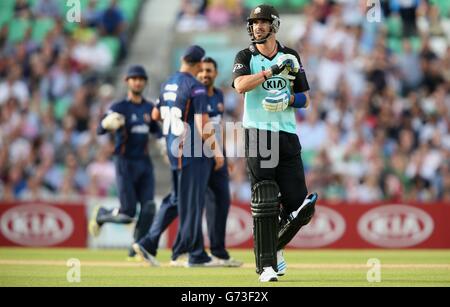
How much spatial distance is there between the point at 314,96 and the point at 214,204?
757cm

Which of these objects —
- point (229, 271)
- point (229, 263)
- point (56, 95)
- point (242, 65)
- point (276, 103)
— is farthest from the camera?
point (56, 95)

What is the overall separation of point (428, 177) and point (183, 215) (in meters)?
7.59

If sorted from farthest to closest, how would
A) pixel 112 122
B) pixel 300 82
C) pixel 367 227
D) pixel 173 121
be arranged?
pixel 367 227 → pixel 112 122 → pixel 173 121 → pixel 300 82

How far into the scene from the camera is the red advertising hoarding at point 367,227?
1723 cm

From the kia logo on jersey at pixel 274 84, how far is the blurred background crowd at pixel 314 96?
28.3ft

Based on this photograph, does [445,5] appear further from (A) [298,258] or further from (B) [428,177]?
(A) [298,258]

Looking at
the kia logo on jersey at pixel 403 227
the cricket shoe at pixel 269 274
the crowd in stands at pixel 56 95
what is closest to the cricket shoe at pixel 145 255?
the cricket shoe at pixel 269 274

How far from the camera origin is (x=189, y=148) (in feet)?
40.5

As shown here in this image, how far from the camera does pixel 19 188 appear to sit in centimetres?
1988

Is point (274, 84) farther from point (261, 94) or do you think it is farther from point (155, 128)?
point (155, 128)

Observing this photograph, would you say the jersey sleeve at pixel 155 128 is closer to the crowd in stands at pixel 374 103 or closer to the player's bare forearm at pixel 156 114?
the player's bare forearm at pixel 156 114

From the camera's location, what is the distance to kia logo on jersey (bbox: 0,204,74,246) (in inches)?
704

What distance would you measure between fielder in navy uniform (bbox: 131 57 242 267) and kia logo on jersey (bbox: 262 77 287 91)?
283 cm

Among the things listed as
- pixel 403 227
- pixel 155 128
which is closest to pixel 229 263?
pixel 155 128
